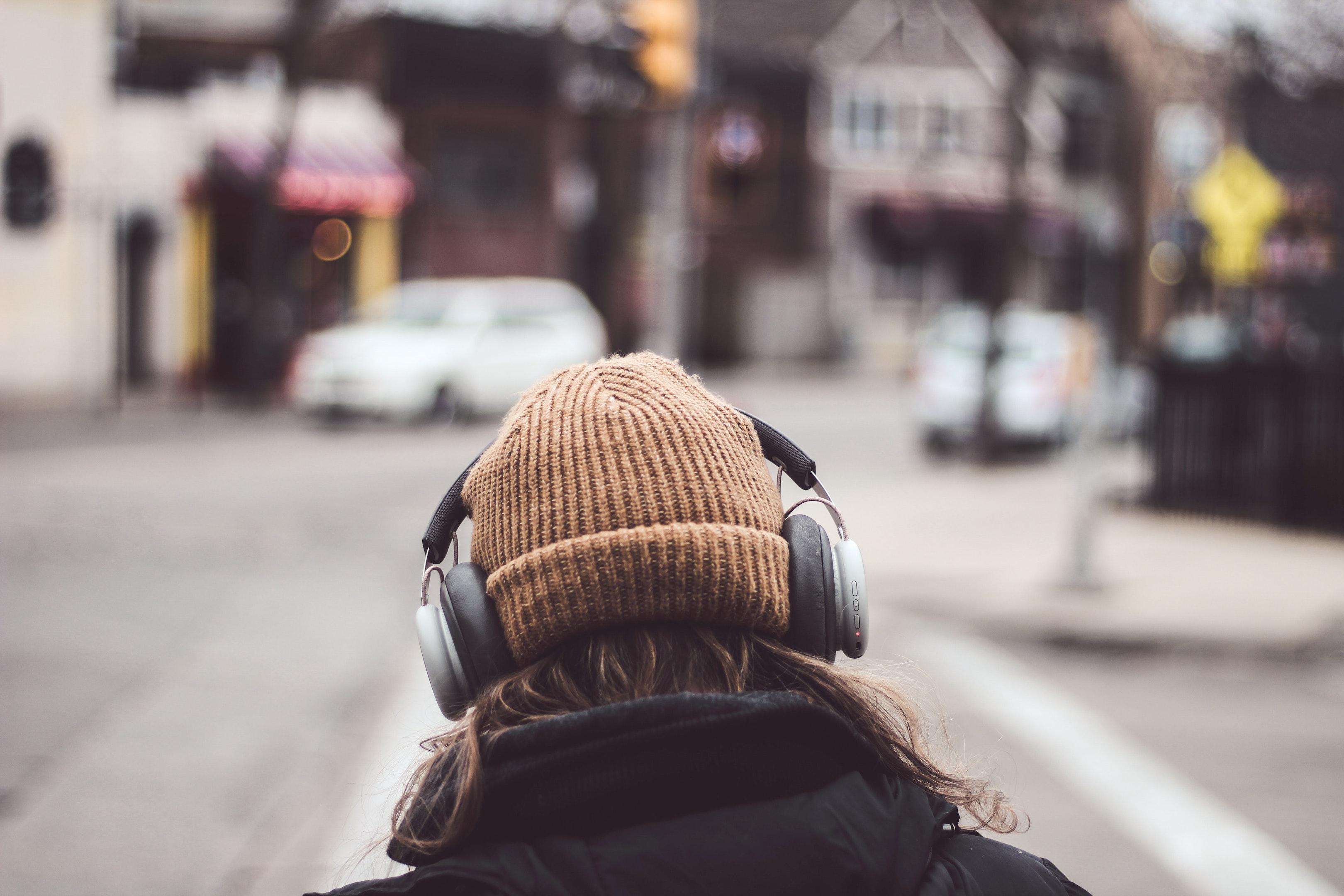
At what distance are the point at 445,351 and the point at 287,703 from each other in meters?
14.0

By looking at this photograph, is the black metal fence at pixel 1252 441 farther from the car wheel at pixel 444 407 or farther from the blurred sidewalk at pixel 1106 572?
the car wheel at pixel 444 407

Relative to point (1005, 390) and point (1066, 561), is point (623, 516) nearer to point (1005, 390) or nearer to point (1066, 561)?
point (1066, 561)

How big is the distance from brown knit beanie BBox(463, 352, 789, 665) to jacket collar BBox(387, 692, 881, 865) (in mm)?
136

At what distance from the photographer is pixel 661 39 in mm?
12938

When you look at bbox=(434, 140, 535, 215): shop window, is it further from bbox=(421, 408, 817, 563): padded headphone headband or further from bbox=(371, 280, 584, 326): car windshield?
bbox=(421, 408, 817, 563): padded headphone headband

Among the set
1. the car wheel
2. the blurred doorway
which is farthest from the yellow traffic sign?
the blurred doorway

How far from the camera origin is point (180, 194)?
2666cm

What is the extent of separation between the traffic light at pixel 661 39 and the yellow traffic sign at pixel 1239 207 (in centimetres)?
533

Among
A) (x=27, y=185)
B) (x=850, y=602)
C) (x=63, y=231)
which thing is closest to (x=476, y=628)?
(x=850, y=602)

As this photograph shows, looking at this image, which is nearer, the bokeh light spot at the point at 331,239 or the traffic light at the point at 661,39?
the traffic light at the point at 661,39

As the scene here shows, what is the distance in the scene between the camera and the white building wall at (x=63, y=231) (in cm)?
2336

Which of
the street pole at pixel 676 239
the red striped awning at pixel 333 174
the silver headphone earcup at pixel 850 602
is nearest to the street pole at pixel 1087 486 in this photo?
the street pole at pixel 676 239

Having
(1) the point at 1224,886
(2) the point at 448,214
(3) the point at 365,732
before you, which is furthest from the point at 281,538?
(2) the point at 448,214

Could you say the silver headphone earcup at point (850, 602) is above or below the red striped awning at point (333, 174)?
below
